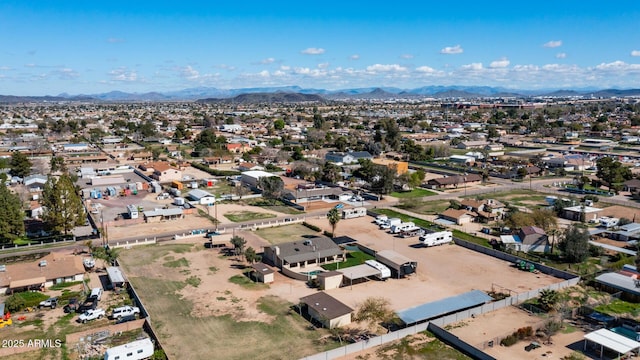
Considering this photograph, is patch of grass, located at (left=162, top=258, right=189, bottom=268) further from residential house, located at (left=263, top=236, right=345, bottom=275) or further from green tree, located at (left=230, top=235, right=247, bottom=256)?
residential house, located at (left=263, top=236, right=345, bottom=275)

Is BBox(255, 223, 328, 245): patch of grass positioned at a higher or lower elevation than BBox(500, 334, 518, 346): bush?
lower

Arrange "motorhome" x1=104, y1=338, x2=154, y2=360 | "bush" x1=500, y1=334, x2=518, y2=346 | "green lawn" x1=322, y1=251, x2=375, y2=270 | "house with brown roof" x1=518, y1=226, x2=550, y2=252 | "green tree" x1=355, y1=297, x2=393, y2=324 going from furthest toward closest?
"house with brown roof" x1=518, y1=226, x2=550, y2=252 < "green lawn" x1=322, y1=251, x2=375, y2=270 < "green tree" x1=355, y1=297, x2=393, y2=324 < "bush" x1=500, y1=334, x2=518, y2=346 < "motorhome" x1=104, y1=338, x2=154, y2=360

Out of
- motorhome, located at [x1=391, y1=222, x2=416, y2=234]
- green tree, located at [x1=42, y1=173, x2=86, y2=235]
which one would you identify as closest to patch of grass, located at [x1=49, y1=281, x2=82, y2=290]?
green tree, located at [x1=42, y1=173, x2=86, y2=235]

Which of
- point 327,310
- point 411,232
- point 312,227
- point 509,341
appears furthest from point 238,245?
point 509,341

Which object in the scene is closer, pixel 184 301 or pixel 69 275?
pixel 184 301

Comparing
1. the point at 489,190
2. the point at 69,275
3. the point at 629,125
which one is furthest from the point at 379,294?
the point at 629,125

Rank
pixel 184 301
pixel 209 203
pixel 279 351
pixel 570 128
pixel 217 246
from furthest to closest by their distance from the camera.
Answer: pixel 570 128 → pixel 209 203 → pixel 217 246 → pixel 184 301 → pixel 279 351

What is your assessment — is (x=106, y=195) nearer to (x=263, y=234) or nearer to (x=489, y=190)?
(x=263, y=234)

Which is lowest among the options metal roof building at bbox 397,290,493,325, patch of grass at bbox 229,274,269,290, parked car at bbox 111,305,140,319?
patch of grass at bbox 229,274,269,290
